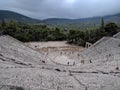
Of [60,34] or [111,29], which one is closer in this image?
[111,29]

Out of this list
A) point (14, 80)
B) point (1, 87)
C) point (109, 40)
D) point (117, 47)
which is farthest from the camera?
point (109, 40)

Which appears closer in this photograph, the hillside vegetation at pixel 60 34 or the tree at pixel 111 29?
the tree at pixel 111 29

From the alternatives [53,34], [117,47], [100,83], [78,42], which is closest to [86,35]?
[78,42]

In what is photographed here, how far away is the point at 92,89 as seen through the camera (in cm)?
1011

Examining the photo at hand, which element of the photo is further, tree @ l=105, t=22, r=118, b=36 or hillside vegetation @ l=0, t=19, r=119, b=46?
hillside vegetation @ l=0, t=19, r=119, b=46

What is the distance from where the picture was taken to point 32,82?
1005 centimetres

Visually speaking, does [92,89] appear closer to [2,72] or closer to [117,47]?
[2,72]

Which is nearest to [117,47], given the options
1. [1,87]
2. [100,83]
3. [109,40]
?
[109,40]

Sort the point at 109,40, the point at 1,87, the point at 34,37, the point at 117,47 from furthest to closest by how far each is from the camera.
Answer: the point at 34,37, the point at 109,40, the point at 117,47, the point at 1,87

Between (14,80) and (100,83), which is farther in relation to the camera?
(100,83)

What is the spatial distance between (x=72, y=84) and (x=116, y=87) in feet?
7.13

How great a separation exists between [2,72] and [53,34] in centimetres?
5576

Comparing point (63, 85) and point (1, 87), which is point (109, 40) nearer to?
point (63, 85)

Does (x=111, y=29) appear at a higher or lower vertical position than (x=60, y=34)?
higher
